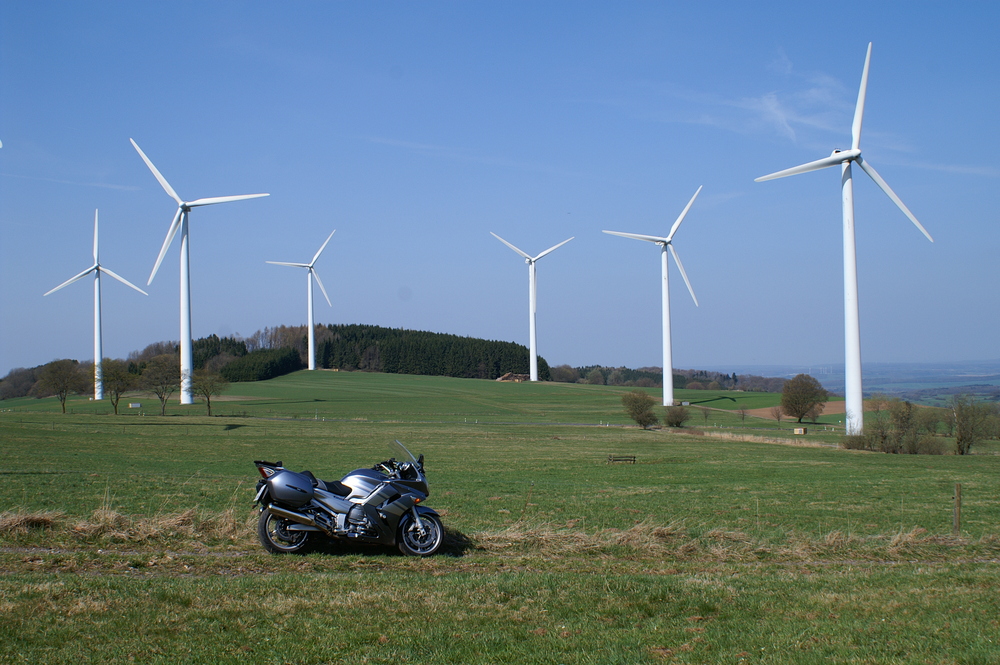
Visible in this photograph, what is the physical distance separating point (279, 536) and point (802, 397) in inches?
3359

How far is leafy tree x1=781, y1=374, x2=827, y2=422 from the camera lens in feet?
285

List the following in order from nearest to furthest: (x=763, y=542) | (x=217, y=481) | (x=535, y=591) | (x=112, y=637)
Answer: (x=112, y=637) → (x=535, y=591) → (x=763, y=542) → (x=217, y=481)

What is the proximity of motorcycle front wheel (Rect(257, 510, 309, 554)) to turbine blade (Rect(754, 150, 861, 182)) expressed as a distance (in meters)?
55.1

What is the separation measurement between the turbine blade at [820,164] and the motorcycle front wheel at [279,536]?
181 feet

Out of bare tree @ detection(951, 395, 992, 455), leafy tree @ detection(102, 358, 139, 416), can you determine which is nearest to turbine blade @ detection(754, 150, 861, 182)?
bare tree @ detection(951, 395, 992, 455)

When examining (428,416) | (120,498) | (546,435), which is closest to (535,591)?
(120,498)

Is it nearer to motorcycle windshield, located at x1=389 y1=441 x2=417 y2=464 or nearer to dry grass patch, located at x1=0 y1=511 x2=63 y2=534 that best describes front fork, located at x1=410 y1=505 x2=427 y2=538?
motorcycle windshield, located at x1=389 y1=441 x2=417 y2=464

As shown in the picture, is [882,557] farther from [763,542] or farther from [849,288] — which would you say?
[849,288]

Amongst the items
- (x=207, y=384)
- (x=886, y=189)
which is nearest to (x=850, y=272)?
(x=886, y=189)

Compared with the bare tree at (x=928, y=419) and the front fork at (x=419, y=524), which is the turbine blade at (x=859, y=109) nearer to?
the bare tree at (x=928, y=419)

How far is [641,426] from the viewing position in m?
74.5

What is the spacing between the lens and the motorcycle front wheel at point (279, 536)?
10.5 m

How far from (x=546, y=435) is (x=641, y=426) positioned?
A: 1610 centimetres

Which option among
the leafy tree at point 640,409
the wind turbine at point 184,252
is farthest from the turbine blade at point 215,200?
the leafy tree at point 640,409
